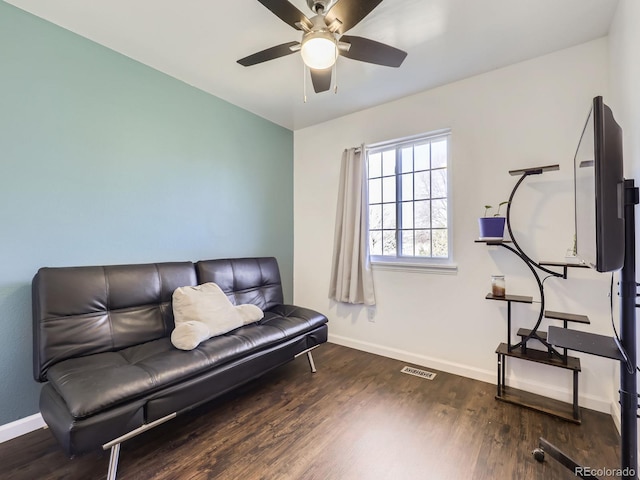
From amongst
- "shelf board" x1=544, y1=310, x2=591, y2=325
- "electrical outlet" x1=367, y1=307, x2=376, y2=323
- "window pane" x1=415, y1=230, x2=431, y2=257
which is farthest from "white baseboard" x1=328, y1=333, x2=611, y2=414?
"window pane" x1=415, y1=230, x2=431, y2=257

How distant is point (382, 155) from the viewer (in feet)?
10.5

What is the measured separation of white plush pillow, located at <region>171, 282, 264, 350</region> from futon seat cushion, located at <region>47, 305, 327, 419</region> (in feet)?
0.18

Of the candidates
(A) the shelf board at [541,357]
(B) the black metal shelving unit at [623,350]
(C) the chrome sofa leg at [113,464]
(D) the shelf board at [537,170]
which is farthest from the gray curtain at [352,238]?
(C) the chrome sofa leg at [113,464]

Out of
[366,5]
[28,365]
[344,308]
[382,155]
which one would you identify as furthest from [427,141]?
[28,365]

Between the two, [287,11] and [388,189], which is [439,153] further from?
[287,11]

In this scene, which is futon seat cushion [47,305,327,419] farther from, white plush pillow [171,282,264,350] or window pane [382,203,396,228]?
window pane [382,203,396,228]

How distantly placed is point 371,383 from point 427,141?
7.37ft

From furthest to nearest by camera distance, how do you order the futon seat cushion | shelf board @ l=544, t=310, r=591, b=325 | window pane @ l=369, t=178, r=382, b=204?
window pane @ l=369, t=178, r=382, b=204, shelf board @ l=544, t=310, r=591, b=325, the futon seat cushion

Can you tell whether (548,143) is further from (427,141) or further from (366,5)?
(366,5)

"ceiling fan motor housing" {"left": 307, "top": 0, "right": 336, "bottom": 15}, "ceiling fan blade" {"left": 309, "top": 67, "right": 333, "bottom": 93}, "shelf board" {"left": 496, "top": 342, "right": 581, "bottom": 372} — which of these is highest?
"ceiling fan motor housing" {"left": 307, "top": 0, "right": 336, "bottom": 15}

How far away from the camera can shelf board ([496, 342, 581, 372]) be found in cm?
198

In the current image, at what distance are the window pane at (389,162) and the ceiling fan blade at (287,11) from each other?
1780mm

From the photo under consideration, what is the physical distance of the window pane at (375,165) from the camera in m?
3.22

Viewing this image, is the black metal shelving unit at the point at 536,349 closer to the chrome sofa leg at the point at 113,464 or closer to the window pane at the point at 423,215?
the window pane at the point at 423,215
